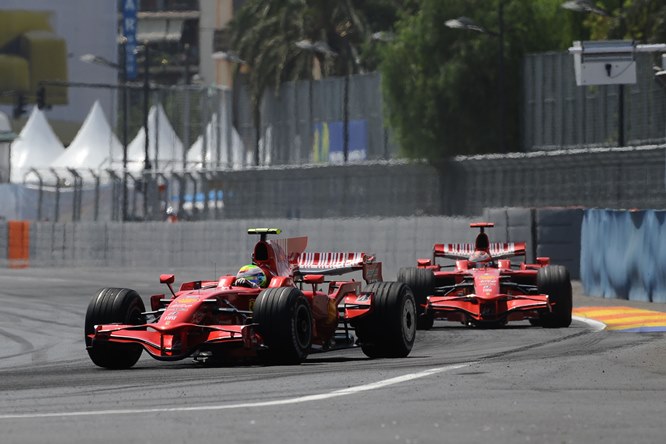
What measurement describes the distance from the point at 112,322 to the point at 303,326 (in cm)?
170

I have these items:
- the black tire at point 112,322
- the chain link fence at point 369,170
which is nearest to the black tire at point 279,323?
the black tire at point 112,322

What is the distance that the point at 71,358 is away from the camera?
57.5 feet

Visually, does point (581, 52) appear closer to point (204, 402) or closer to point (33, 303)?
point (33, 303)

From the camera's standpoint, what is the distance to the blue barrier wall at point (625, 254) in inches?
1022

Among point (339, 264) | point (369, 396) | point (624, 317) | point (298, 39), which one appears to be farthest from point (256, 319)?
point (298, 39)

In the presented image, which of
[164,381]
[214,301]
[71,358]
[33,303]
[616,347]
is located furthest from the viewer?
[33,303]

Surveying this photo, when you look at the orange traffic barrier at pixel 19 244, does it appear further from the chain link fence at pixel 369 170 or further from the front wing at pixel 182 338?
the front wing at pixel 182 338

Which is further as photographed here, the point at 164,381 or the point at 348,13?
the point at 348,13

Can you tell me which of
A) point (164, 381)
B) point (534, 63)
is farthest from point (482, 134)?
point (164, 381)

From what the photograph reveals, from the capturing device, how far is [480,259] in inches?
854

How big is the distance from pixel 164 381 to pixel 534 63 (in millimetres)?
39374

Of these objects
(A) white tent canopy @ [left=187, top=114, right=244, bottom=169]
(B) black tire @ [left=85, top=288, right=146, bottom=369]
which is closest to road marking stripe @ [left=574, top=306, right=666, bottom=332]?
(B) black tire @ [left=85, top=288, right=146, bottom=369]

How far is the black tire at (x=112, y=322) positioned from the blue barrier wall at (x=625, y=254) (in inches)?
478

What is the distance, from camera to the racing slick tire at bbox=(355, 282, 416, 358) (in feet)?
52.4
